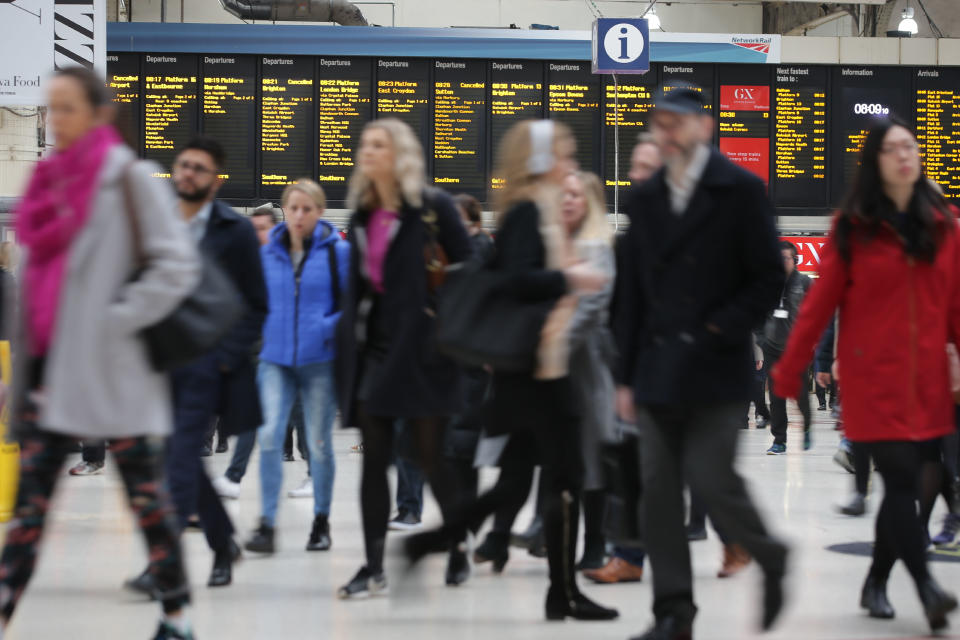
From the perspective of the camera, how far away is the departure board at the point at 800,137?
54.5 ft

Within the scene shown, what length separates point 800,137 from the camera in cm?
1669

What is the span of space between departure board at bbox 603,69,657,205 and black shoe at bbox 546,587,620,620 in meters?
12.9

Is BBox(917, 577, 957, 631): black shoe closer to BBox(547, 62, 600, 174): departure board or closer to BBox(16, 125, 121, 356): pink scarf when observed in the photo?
BBox(16, 125, 121, 356): pink scarf

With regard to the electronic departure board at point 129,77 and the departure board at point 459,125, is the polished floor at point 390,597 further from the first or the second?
the electronic departure board at point 129,77

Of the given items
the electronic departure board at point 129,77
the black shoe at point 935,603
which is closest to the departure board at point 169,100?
the electronic departure board at point 129,77

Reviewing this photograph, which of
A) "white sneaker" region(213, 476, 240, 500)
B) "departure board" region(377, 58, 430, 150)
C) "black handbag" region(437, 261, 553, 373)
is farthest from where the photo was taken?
"departure board" region(377, 58, 430, 150)

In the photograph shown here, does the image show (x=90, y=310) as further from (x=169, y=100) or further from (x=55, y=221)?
(x=169, y=100)

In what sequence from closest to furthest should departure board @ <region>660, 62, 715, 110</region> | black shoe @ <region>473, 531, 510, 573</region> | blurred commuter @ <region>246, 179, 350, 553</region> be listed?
black shoe @ <region>473, 531, 510, 573</region> → blurred commuter @ <region>246, 179, 350, 553</region> → departure board @ <region>660, 62, 715, 110</region>

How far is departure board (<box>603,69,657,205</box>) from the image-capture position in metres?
16.5

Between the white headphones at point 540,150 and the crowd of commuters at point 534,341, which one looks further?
the white headphones at point 540,150

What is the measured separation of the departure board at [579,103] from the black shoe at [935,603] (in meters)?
12.9

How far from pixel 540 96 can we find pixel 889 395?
1305cm

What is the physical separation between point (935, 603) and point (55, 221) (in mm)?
2771

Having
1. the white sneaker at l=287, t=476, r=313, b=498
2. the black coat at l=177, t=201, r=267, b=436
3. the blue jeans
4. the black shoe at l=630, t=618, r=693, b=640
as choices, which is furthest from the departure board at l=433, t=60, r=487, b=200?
the black shoe at l=630, t=618, r=693, b=640
